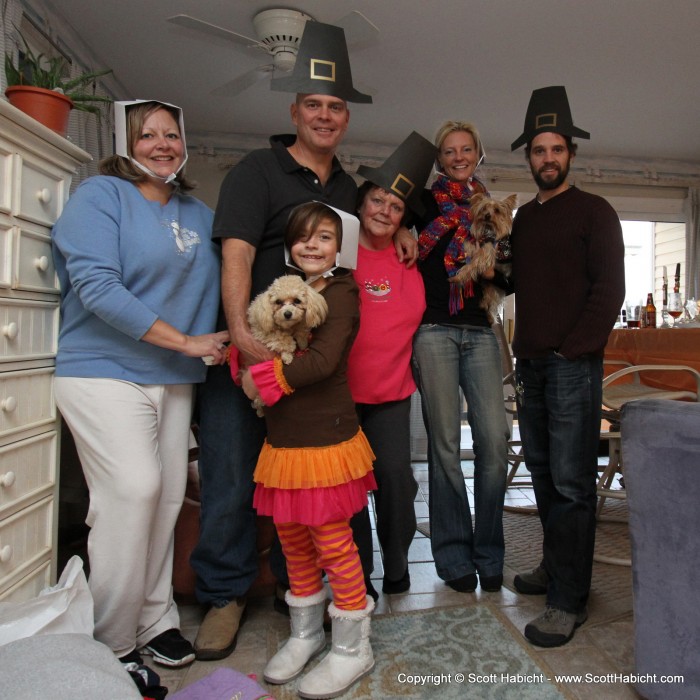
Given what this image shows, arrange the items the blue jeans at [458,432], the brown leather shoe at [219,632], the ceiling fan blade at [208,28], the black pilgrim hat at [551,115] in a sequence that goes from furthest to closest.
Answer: the ceiling fan blade at [208,28] → the blue jeans at [458,432] → the black pilgrim hat at [551,115] → the brown leather shoe at [219,632]

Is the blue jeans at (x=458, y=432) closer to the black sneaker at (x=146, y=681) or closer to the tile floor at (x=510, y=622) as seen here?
the tile floor at (x=510, y=622)

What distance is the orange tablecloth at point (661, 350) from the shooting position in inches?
111

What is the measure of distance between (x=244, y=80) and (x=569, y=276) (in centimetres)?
247

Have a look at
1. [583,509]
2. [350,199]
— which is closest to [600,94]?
[350,199]

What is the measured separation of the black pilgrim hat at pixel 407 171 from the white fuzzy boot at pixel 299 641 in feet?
4.06

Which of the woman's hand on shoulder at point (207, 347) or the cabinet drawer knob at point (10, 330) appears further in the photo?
the woman's hand on shoulder at point (207, 347)

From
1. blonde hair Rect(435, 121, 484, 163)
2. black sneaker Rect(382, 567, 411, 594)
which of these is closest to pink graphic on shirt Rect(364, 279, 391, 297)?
blonde hair Rect(435, 121, 484, 163)

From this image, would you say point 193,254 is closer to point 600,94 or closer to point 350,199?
point 350,199

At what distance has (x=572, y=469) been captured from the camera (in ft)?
5.81

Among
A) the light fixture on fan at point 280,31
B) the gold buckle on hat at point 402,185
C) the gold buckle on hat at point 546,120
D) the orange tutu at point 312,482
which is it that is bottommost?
the orange tutu at point 312,482

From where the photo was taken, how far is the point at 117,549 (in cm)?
145

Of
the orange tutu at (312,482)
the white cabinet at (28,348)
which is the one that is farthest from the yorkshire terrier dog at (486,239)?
the white cabinet at (28,348)

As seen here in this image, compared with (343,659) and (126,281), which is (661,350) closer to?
(343,659)

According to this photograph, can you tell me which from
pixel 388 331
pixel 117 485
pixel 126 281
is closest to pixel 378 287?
pixel 388 331
